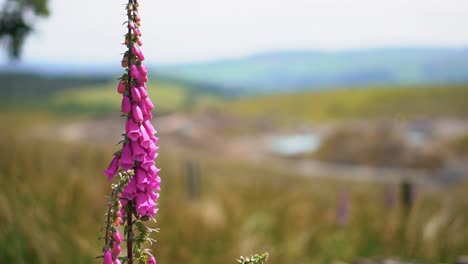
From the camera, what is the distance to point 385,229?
273 inches

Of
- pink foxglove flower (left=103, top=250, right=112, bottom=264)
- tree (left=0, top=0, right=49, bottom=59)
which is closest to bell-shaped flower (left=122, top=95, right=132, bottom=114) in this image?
pink foxglove flower (left=103, top=250, right=112, bottom=264)

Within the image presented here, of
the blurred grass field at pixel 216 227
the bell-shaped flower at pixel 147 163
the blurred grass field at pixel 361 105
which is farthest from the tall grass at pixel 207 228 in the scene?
the blurred grass field at pixel 361 105

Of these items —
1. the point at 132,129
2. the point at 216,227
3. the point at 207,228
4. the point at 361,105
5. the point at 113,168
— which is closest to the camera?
the point at 132,129

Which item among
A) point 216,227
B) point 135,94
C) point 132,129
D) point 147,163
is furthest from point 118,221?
point 216,227

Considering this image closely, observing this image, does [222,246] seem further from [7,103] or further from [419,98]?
[7,103]

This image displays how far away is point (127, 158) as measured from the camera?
72.8 inches

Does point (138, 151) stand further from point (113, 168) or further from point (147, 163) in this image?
point (113, 168)

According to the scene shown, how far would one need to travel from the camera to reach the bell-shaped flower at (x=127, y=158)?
6.07 ft

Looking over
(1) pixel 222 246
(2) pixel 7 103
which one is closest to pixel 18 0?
(1) pixel 222 246

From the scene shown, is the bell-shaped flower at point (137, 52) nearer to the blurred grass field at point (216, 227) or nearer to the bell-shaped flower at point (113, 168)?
the bell-shaped flower at point (113, 168)

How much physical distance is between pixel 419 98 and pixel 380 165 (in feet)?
164

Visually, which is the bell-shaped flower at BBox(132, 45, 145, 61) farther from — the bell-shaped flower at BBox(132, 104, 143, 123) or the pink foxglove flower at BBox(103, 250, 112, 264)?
the pink foxglove flower at BBox(103, 250, 112, 264)

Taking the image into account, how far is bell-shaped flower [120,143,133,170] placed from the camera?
1.85 metres

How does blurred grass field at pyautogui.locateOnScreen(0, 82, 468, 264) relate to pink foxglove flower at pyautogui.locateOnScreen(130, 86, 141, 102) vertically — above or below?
below
